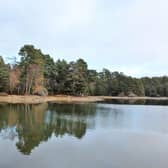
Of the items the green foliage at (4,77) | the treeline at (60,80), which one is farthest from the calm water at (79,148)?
the treeline at (60,80)

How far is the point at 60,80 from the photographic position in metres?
68.9

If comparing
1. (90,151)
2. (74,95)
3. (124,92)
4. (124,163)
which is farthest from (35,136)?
(124,92)

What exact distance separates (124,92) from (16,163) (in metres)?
82.2

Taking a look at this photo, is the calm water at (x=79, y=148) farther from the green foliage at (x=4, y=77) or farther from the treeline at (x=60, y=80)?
the treeline at (x=60, y=80)

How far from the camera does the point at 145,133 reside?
1742cm

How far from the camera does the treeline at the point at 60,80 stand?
54312 millimetres

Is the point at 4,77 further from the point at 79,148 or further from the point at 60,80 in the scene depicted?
the point at 79,148

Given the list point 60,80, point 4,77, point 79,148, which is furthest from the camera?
point 60,80

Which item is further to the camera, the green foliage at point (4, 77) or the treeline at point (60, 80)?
the treeline at point (60, 80)

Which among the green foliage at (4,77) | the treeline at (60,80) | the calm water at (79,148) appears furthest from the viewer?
the treeline at (60,80)

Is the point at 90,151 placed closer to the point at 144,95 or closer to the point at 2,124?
the point at 2,124

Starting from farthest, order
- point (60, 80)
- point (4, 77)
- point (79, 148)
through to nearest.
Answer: point (60, 80) < point (4, 77) < point (79, 148)

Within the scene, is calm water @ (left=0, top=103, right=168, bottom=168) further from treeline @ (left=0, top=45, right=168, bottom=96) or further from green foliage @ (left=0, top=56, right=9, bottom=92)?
treeline @ (left=0, top=45, right=168, bottom=96)

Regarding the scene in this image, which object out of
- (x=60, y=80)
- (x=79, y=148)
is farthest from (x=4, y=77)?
(x=79, y=148)
